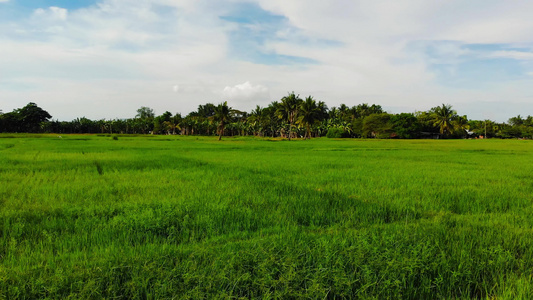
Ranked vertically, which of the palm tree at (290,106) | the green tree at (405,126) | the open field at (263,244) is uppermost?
the palm tree at (290,106)

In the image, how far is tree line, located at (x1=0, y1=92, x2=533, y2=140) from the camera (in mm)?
61125

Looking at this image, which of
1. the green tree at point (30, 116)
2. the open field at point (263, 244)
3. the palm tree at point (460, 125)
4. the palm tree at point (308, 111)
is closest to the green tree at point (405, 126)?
the palm tree at point (460, 125)

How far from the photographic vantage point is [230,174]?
8734 mm

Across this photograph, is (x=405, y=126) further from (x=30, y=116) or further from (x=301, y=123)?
(x=30, y=116)

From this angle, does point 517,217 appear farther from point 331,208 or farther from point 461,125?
point 461,125

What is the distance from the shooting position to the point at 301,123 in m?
57.5

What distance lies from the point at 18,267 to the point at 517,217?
20.3ft

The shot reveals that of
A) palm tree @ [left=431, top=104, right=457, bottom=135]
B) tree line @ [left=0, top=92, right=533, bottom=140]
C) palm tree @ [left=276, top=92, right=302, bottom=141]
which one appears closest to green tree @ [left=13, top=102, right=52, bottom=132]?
tree line @ [left=0, top=92, right=533, bottom=140]

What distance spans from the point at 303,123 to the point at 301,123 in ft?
1.33

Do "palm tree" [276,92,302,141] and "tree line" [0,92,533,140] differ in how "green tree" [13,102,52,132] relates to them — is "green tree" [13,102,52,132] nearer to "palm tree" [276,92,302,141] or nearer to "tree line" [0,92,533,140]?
"tree line" [0,92,533,140]

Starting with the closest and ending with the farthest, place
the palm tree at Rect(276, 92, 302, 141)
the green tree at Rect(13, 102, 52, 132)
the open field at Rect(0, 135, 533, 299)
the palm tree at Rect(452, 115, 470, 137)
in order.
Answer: the open field at Rect(0, 135, 533, 299) → the palm tree at Rect(276, 92, 302, 141) → the palm tree at Rect(452, 115, 470, 137) → the green tree at Rect(13, 102, 52, 132)

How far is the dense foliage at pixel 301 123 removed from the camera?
61562mm

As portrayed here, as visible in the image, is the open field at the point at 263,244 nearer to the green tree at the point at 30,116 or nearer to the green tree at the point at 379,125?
the green tree at the point at 379,125

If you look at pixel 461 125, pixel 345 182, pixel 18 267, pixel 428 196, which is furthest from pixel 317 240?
pixel 461 125
